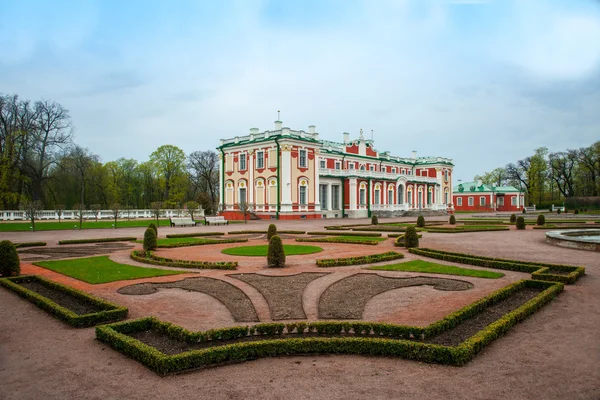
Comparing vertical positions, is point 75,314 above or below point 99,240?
below

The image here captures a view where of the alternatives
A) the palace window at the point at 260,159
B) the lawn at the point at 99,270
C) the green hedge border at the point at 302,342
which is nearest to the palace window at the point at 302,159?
the palace window at the point at 260,159

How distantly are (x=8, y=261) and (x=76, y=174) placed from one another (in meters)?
48.1

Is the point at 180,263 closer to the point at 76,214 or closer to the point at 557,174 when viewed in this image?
the point at 76,214

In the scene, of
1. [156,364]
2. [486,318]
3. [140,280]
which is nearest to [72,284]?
[140,280]

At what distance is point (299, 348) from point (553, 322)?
4837 millimetres

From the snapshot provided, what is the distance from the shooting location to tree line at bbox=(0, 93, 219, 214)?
133ft

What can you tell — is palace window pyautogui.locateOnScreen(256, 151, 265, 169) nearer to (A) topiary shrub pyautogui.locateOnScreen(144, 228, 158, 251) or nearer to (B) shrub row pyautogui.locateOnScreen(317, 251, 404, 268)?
(A) topiary shrub pyautogui.locateOnScreen(144, 228, 158, 251)

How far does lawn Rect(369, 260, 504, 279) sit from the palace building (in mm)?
27106

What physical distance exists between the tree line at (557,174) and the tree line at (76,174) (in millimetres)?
58822

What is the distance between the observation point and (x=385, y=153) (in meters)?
62.2

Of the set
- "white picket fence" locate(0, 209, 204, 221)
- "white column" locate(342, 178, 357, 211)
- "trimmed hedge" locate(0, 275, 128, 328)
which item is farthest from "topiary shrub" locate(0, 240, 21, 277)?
"white column" locate(342, 178, 357, 211)

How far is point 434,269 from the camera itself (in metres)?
12.7

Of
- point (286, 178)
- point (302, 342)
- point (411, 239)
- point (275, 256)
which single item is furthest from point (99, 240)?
point (286, 178)

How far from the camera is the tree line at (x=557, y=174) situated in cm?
6694
